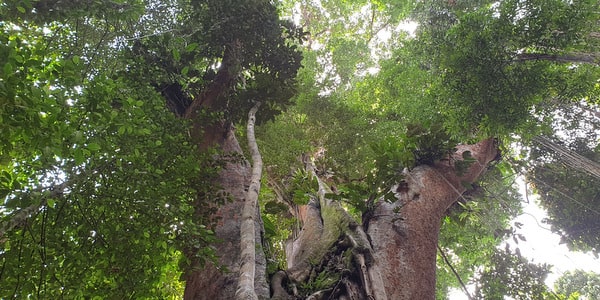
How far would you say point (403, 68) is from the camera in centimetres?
965

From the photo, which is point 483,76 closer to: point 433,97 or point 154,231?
point 433,97

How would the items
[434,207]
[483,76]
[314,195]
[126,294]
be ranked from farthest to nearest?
[314,195]
[483,76]
[434,207]
[126,294]

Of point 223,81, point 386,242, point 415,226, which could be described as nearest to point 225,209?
point 386,242

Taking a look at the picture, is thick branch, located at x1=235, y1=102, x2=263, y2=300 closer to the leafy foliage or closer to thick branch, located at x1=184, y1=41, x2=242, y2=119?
thick branch, located at x1=184, y1=41, x2=242, y2=119

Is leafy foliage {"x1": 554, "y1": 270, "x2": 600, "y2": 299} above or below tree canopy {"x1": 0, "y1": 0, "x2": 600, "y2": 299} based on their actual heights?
above

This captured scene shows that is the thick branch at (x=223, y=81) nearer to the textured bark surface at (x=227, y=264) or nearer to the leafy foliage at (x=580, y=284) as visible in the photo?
the textured bark surface at (x=227, y=264)

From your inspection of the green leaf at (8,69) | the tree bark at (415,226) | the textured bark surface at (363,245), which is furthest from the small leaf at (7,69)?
the tree bark at (415,226)

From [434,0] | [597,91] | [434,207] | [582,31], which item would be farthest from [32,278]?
[434,0]

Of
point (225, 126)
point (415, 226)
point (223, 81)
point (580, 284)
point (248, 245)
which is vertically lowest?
point (248, 245)

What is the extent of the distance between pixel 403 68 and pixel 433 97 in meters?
3.39

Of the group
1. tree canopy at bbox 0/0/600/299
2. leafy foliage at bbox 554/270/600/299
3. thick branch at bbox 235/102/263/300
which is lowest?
thick branch at bbox 235/102/263/300

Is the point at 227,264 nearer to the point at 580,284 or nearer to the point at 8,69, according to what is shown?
the point at 8,69

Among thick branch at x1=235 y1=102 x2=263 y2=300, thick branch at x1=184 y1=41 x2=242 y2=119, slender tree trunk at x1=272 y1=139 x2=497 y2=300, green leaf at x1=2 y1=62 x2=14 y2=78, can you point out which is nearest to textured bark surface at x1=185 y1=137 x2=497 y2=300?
slender tree trunk at x1=272 y1=139 x2=497 y2=300

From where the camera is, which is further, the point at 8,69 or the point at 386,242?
the point at 386,242
